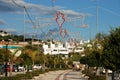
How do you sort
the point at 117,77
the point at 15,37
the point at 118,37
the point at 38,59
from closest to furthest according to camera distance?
the point at 118,37 → the point at 117,77 → the point at 38,59 → the point at 15,37

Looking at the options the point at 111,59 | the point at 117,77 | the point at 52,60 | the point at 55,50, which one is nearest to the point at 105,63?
the point at 111,59

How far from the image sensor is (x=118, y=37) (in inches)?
1104

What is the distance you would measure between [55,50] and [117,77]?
160 metres

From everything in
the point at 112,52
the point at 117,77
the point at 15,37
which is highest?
the point at 15,37

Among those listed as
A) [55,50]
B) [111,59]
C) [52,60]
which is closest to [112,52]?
[111,59]

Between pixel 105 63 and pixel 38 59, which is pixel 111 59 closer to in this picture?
pixel 105 63

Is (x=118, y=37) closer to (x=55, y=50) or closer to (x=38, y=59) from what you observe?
(x=38, y=59)

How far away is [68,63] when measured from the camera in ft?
493

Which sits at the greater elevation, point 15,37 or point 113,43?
point 15,37

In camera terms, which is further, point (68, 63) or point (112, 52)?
point (68, 63)

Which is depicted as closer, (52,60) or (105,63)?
(105,63)

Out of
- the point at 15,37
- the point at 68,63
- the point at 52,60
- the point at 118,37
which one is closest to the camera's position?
the point at 118,37

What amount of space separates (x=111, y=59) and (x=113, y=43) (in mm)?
1321

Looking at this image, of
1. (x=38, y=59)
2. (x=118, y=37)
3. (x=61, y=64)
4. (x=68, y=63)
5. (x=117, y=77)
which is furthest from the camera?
(x=68, y=63)
